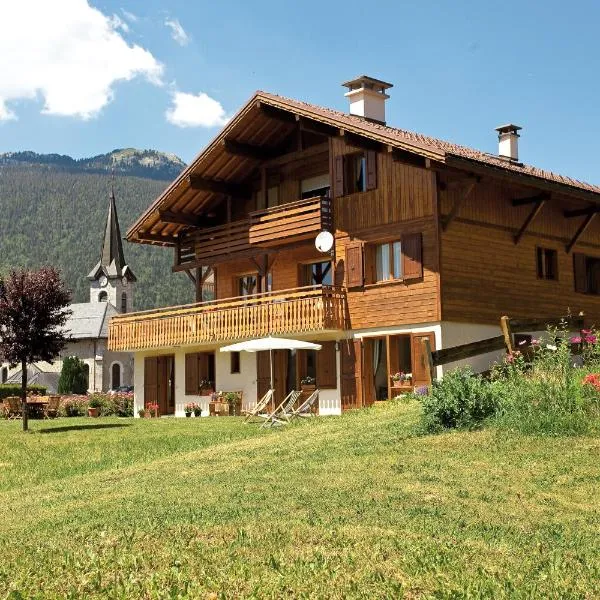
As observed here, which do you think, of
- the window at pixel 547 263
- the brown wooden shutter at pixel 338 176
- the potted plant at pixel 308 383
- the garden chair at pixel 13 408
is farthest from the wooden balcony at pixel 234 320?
the window at pixel 547 263

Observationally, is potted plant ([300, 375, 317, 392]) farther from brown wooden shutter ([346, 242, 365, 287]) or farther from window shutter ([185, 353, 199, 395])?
window shutter ([185, 353, 199, 395])

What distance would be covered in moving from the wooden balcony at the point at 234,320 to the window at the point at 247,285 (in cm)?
62

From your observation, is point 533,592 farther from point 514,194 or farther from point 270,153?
point 270,153

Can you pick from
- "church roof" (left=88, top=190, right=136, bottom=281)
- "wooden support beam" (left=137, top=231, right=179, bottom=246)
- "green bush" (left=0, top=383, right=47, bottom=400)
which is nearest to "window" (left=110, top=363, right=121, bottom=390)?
"green bush" (left=0, top=383, right=47, bottom=400)

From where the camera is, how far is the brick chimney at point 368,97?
26.0 meters

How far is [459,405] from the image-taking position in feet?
42.7

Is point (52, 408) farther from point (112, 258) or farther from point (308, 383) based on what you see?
point (112, 258)

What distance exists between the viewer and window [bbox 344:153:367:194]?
24.0 metres

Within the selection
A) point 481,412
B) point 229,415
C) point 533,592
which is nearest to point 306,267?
point 229,415

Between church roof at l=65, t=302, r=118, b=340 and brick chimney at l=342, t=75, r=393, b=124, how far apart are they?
3904cm

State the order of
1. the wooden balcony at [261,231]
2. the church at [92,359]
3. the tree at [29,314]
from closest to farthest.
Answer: the tree at [29,314] → the wooden balcony at [261,231] → the church at [92,359]

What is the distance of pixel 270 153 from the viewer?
27.0m

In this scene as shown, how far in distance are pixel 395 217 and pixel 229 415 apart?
7742 mm

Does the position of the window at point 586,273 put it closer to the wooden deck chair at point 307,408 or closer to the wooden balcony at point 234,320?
the wooden balcony at point 234,320
